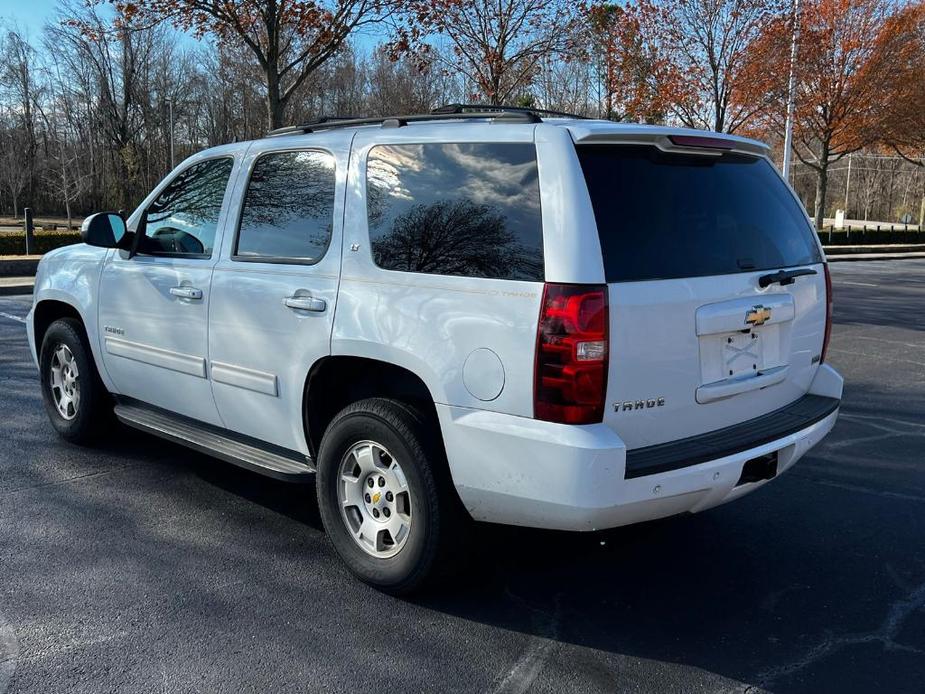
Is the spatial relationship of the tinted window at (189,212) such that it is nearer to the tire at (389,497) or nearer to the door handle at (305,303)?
the door handle at (305,303)

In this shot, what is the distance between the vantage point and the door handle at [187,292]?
4383 millimetres

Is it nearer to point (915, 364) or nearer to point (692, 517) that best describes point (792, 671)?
point (692, 517)

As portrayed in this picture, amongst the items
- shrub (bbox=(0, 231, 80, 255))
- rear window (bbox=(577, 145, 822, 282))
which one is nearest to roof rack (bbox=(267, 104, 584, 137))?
rear window (bbox=(577, 145, 822, 282))

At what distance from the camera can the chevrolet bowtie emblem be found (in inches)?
137

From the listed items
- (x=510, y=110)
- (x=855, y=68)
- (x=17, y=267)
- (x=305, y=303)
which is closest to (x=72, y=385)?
(x=305, y=303)

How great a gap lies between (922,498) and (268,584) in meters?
3.72

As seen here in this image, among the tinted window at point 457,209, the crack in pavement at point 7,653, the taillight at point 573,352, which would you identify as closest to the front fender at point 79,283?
the crack in pavement at point 7,653

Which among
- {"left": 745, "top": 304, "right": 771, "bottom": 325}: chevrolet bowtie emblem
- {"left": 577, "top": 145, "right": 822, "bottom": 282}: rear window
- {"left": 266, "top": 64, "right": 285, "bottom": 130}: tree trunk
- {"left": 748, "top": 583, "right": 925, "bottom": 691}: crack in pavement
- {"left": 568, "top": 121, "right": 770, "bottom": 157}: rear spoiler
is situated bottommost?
{"left": 748, "top": 583, "right": 925, "bottom": 691}: crack in pavement

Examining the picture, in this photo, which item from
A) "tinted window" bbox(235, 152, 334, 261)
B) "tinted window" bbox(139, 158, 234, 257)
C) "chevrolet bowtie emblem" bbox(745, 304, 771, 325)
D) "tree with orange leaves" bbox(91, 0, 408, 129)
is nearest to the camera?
"chevrolet bowtie emblem" bbox(745, 304, 771, 325)

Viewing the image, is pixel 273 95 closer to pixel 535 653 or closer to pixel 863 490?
Answer: pixel 863 490

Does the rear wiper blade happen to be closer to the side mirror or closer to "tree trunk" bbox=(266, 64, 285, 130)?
the side mirror

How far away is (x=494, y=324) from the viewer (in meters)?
3.13

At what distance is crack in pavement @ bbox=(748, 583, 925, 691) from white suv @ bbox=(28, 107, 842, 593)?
650 mm

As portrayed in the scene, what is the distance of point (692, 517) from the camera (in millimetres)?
4570
